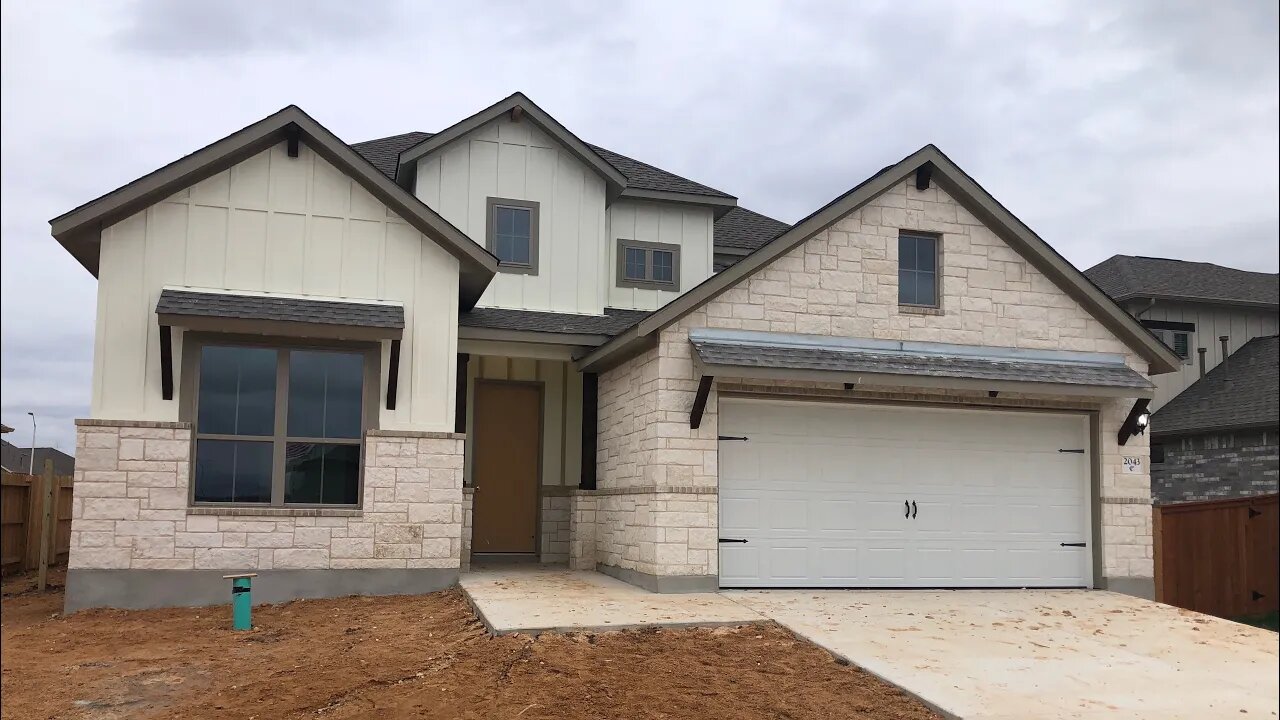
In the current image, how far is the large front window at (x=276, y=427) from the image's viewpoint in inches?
459

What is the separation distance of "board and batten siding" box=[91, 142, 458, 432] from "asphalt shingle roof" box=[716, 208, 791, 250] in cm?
737

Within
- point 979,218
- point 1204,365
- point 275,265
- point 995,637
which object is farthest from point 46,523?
point 1204,365

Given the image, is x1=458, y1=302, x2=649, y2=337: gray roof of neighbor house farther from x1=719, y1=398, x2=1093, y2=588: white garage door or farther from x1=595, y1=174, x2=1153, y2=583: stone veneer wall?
x1=719, y1=398, x2=1093, y2=588: white garage door

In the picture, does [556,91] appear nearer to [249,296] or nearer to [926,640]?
[249,296]

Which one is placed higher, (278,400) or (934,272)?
(934,272)

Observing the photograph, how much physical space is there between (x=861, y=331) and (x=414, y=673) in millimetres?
6960

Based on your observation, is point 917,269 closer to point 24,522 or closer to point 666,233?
point 666,233

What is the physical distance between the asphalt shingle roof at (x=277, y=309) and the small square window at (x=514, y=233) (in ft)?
13.4

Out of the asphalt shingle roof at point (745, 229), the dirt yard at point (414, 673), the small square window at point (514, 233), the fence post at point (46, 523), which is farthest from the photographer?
the asphalt shingle roof at point (745, 229)

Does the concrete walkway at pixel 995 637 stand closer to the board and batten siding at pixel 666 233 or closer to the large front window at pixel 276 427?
the large front window at pixel 276 427

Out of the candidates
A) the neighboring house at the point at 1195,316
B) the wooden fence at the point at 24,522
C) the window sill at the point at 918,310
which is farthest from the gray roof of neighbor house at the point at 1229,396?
the wooden fence at the point at 24,522

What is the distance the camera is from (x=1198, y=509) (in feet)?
43.0

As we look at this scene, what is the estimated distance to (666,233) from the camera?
1748 centimetres

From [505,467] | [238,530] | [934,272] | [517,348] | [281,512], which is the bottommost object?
[238,530]
